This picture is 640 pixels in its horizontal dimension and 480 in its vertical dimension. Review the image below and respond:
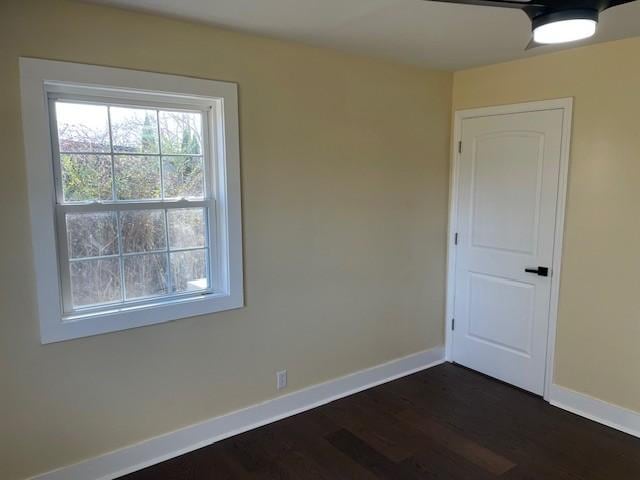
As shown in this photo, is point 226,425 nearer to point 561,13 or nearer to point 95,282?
point 95,282

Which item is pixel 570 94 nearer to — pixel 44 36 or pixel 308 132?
pixel 308 132

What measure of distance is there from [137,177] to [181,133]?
Answer: 13.9 inches

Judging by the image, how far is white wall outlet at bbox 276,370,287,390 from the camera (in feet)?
9.73

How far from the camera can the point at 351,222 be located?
126 inches

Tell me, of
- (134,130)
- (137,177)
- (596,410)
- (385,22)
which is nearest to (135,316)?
(137,177)

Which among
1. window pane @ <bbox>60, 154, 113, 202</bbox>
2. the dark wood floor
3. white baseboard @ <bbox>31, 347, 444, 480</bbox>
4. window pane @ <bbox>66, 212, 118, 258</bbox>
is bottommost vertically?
the dark wood floor

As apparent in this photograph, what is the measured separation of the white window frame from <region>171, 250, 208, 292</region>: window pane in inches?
2.2

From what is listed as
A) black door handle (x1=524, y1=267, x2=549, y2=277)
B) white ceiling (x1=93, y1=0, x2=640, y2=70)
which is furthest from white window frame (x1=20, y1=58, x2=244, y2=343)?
black door handle (x1=524, y1=267, x2=549, y2=277)

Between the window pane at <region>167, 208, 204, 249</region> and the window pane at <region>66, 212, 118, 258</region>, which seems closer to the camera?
the window pane at <region>66, 212, 118, 258</region>

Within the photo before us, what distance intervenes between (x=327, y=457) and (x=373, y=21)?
2407 mm

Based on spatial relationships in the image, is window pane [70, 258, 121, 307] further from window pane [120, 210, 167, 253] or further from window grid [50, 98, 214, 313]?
window pane [120, 210, 167, 253]

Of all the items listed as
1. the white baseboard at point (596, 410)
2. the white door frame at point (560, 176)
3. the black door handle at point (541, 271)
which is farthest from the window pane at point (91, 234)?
Result: the white baseboard at point (596, 410)

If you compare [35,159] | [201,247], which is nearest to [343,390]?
[201,247]

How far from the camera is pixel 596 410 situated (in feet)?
9.65
